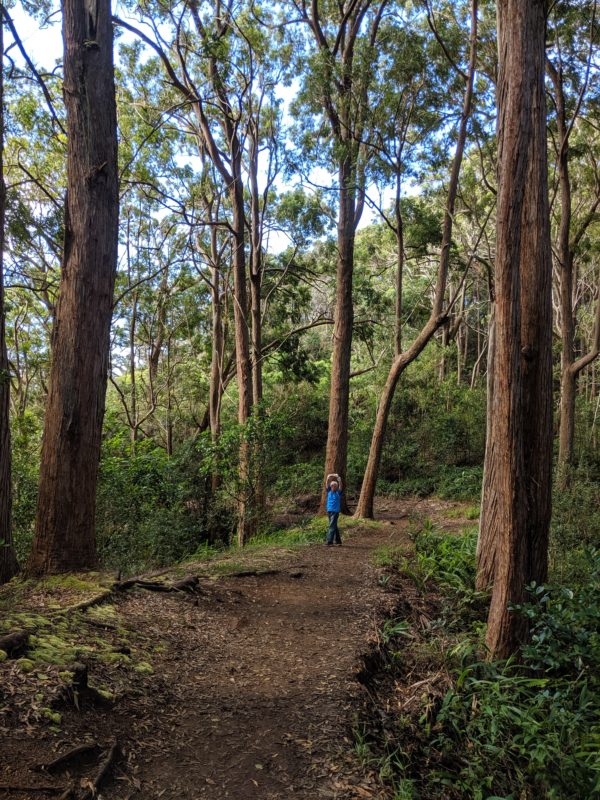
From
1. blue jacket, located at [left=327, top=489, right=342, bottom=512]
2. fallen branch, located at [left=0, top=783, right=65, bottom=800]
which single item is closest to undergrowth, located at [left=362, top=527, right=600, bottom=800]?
fallen branch, located at [left=0, top=783, right=65, bottom=800]

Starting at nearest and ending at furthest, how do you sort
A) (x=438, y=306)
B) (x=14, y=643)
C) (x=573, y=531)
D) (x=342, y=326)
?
(x=14, y=643)
(x=573, y=531)
(x=438, y=306)
(x=342, y=326)

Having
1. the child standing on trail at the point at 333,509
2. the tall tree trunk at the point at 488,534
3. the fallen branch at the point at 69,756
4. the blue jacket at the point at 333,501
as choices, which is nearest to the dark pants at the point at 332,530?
the child standing on trail at the point at 333,509

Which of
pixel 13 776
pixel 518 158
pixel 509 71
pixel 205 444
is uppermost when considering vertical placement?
pixel 509 71

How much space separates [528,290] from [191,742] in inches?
189

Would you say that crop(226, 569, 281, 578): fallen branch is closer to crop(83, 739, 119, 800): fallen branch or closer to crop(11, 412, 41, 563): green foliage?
crop(11, 412, 41, 563): green foliage

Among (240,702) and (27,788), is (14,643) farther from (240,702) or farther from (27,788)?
(240,702)

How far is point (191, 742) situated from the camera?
11.3 ft

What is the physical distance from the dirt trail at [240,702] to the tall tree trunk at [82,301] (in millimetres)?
1217

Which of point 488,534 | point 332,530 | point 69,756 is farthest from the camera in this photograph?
point 332,530

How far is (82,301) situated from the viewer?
6.33 metres

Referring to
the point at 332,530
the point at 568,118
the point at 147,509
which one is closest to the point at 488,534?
the point at 332,530

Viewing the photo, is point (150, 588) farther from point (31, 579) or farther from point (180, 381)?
point (180, 381)

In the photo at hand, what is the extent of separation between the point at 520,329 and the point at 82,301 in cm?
459

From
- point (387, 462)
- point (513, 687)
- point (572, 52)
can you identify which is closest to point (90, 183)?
point (513, 687)
